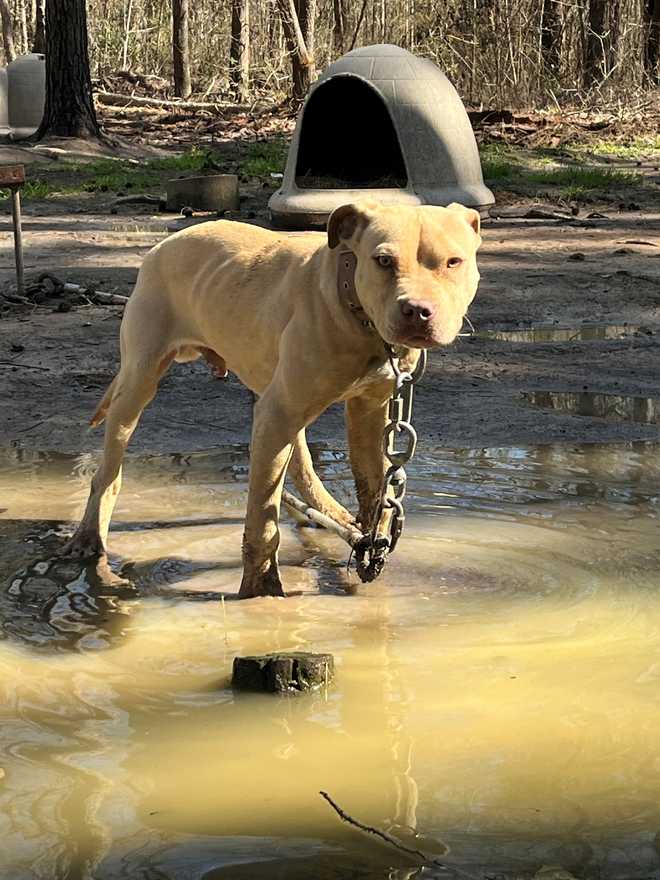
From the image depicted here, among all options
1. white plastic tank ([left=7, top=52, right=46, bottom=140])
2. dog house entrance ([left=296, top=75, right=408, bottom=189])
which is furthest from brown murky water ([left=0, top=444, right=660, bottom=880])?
white plastic tank ([left=7, top=52, right=46, bottom=140])

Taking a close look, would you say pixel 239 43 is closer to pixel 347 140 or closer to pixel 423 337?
pixel 347 140

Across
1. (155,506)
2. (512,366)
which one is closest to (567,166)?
(512,366)

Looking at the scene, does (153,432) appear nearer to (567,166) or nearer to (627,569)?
(627,569)

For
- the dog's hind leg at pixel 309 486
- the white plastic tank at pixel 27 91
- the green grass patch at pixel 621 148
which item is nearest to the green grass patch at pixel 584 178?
the green grass patch at pixel 621 148

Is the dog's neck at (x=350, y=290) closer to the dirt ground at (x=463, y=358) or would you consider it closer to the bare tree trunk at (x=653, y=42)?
the dirt ground at (x=463, y=358)

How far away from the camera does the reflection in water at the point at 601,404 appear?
788cm

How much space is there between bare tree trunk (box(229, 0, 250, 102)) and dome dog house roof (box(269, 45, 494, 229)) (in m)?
13.3

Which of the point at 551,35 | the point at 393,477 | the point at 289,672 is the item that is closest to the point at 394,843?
the point at 289,672

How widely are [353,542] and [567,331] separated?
4.98m

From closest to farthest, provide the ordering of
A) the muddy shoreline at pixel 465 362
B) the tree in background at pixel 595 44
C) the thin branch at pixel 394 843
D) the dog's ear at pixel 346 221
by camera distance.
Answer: the thin branch at pixel 394 843 → the dog's ear at pixel 346 221 → the muddy shoreline at pixel 465 362 → the tree in background at pixel 595 44

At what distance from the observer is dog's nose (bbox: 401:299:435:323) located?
417cm

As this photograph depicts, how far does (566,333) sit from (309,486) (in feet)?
14.1

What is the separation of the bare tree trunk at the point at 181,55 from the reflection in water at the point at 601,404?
20.7 m

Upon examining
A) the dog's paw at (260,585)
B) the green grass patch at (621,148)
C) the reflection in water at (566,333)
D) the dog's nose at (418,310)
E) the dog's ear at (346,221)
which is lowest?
the green grass patch at (621,148)
